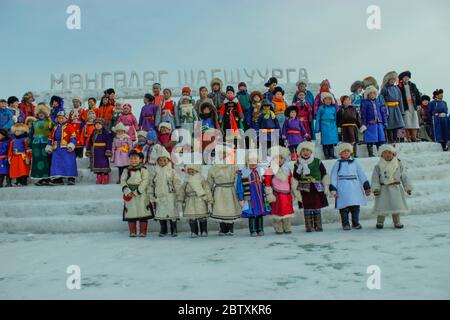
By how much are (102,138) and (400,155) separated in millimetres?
6257

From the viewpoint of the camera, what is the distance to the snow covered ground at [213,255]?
12.2ft

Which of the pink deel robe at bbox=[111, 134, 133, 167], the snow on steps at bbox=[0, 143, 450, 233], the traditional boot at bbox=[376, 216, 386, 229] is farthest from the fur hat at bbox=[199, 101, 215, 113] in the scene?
the traditional boot at bbox=[376, 216, 386, 229]

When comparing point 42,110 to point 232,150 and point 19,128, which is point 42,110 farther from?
point 232,150

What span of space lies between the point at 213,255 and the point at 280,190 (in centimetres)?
190

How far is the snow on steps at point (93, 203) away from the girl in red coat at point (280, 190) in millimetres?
737

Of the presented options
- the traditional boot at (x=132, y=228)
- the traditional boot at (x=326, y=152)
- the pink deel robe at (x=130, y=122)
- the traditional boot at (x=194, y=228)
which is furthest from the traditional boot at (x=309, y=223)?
the pink deel robe at (x=130, y=122)

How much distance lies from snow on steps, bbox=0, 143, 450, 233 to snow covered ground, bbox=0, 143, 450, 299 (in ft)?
0.06

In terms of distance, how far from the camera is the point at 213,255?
16.8 ft

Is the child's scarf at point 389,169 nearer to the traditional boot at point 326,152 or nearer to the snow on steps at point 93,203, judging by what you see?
the snow on steps at point 93,203

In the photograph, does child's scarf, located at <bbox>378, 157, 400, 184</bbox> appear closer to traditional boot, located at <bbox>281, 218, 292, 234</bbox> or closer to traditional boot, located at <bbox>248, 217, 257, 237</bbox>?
traditional boot, located at <bbox>281, 218, 292, 234</bbox>

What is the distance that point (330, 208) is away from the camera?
7.25 metres

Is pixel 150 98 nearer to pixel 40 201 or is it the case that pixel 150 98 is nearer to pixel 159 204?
pixel 40 201

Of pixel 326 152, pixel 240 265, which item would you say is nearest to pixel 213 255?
pixel 240 265
